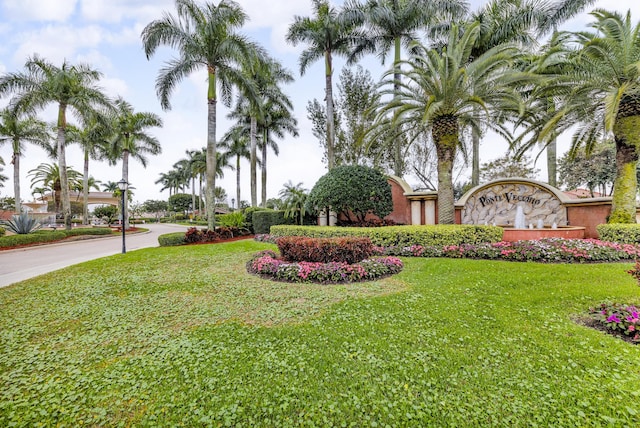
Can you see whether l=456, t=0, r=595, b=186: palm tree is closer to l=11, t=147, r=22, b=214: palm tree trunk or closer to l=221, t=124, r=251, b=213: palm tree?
l=221, t=124, r=251, b=213: palm tree

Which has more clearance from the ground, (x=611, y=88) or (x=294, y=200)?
(x=611, y=88)

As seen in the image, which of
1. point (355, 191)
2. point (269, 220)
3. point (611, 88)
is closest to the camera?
point (611, 88)

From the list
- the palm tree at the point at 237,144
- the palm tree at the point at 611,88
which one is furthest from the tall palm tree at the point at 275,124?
the palm tree at the point at 611,88

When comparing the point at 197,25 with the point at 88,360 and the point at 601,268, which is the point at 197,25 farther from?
the point at 601,268

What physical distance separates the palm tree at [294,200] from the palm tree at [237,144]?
506 inches

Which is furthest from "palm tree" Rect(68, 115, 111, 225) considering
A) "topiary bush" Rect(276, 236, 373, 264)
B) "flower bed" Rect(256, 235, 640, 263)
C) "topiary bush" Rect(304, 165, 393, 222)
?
"flower bed" Rect(256, 235, 640, 263)

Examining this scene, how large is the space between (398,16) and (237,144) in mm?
19623

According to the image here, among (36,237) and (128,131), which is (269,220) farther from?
(128,131)

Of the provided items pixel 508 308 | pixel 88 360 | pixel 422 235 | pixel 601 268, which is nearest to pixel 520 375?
pixel 508 308

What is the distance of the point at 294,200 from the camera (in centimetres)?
1463

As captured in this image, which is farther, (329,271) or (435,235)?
(435,235)

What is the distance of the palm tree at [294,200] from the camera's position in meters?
14.4

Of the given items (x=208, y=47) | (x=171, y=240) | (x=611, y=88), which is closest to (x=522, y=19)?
(x=611, y=88)

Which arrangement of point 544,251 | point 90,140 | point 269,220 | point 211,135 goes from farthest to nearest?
point 90,140 < point 269,220 < point 211,135 < point 544,251
